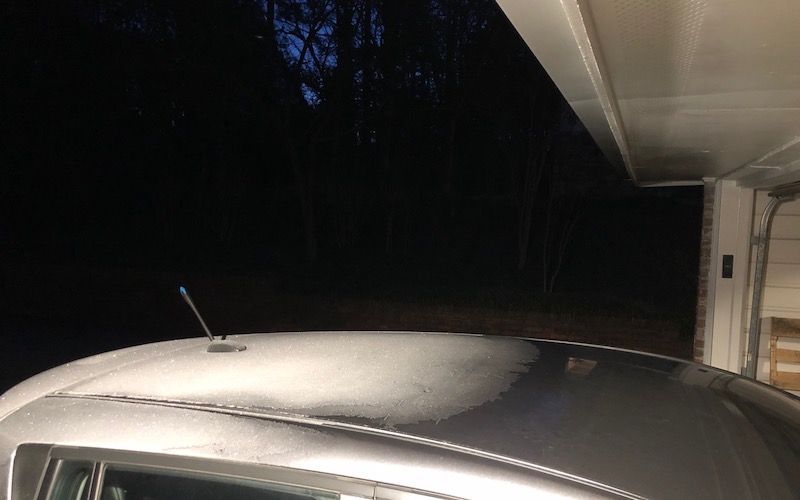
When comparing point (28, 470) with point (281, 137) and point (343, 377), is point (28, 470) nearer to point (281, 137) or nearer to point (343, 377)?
point (343, 377)

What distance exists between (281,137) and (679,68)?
34.8ft

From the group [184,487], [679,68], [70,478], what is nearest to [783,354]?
[679,68]

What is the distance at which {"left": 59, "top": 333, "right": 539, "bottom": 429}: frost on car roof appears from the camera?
1602 mm

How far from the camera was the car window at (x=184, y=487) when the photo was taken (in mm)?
1425

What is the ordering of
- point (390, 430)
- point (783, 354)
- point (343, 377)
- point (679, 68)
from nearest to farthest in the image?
point (390, 430), point (343, 377), point (679, 68), point (783, 354)

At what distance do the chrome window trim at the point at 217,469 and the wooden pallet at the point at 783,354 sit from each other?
4535mm

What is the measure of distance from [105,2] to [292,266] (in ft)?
19.7

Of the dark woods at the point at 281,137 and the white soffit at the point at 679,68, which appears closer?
the white soffit at the point at 679,68

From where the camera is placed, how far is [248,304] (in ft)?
32.9

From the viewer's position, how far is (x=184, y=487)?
1.56m

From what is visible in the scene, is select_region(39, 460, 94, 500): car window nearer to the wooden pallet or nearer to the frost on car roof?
the frost on car roof

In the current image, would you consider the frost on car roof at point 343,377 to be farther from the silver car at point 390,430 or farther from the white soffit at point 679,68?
the white soffit at point 679,68

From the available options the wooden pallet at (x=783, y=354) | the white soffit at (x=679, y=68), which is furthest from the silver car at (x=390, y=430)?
the wooden pallet at (x=783, y=354)

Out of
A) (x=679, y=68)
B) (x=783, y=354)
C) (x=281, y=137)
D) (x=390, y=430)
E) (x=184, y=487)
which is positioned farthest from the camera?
(x=281, y=137)
